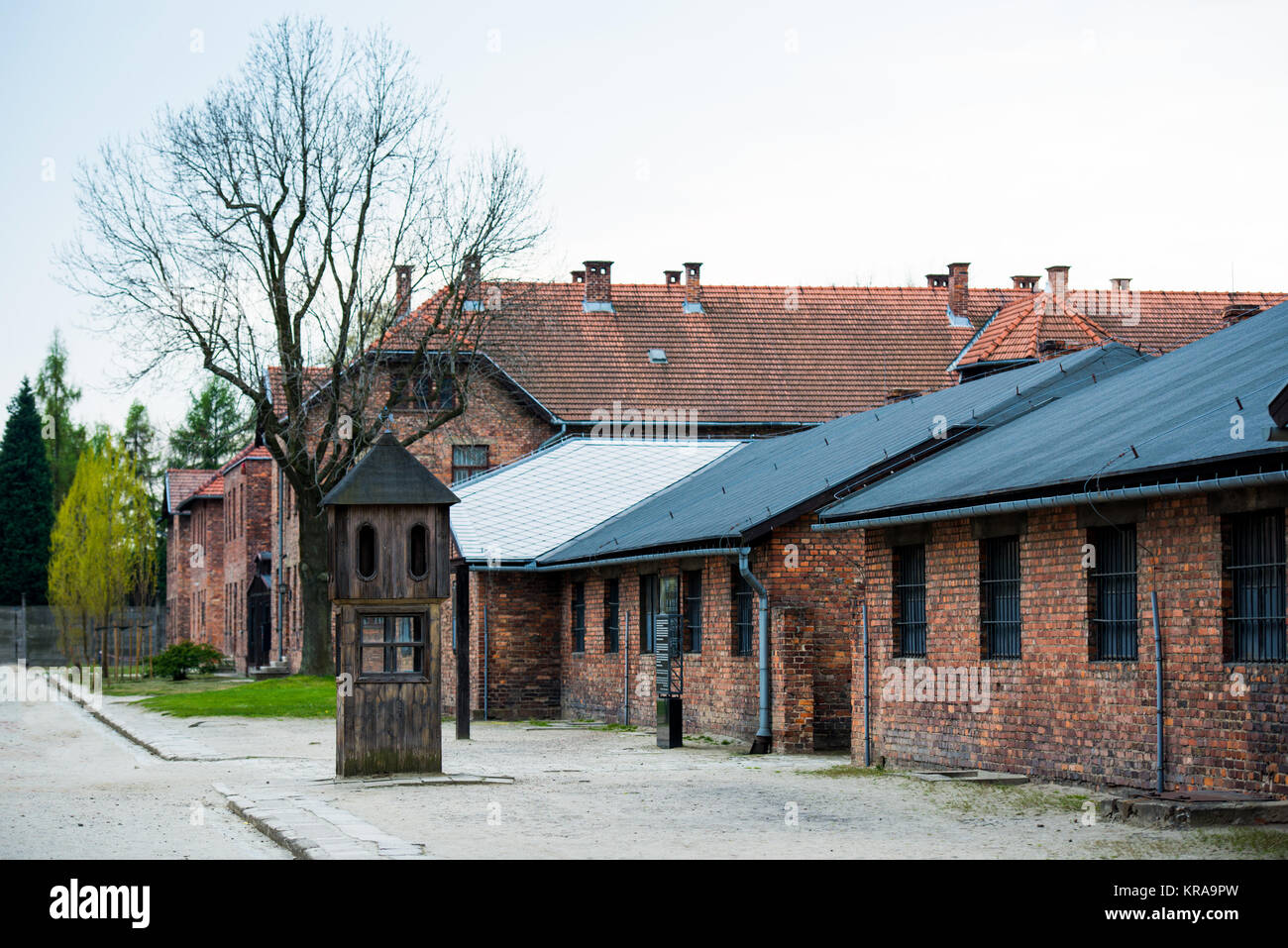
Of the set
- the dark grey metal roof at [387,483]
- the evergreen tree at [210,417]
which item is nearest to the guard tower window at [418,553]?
the dark grey metal roof at [387,483]

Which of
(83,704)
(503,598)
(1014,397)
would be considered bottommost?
(83,704)

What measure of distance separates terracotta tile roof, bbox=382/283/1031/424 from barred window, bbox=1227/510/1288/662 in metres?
26.9

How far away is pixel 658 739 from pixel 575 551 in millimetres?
6477

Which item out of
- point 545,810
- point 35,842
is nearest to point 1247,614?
point 545,810

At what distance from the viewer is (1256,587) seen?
12477 millimetres

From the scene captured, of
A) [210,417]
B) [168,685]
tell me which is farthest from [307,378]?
[210,417]

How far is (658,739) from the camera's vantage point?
2142 cm

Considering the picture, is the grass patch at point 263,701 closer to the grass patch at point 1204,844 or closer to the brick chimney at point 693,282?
the brick chimney at point 693,282

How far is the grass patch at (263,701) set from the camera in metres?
29.3

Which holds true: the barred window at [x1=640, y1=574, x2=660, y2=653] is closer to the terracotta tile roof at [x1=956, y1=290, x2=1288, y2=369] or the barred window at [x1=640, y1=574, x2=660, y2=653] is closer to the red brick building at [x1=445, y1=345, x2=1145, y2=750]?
the red brick building at [x1=445, y1=345, x2=1145, y2=750]

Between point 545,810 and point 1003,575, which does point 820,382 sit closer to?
point 1003,575

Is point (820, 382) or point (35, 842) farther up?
point (820, 382)

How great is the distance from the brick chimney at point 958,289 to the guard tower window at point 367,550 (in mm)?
31957
